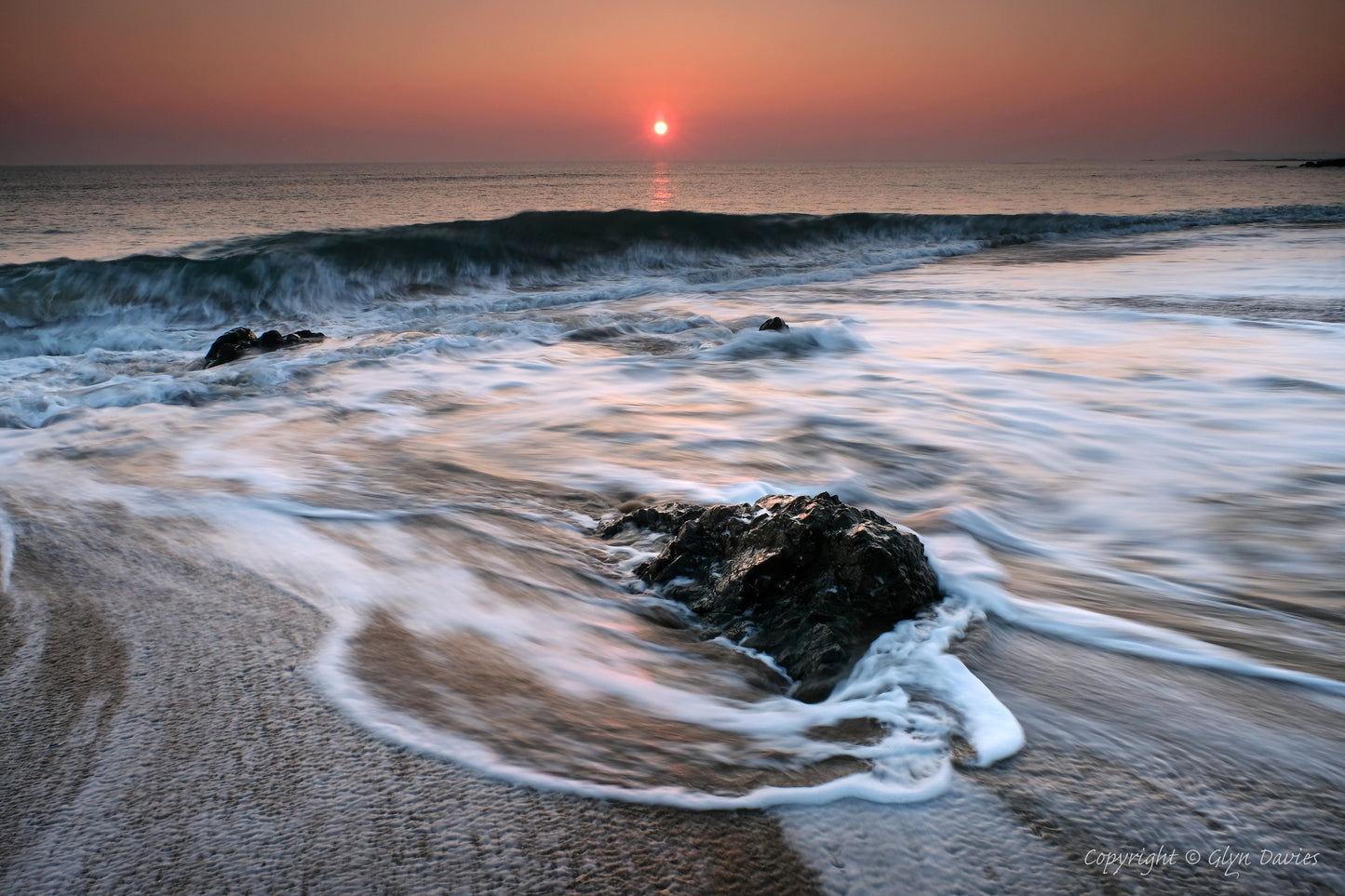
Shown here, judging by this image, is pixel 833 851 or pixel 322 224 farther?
pixel 322 224

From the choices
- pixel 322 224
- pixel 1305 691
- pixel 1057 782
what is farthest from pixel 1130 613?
pixel 322 224

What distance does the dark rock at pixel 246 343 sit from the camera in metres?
8.10

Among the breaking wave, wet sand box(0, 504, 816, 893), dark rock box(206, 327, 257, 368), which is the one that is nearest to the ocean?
wet sand box(0, 504, 816, 893)

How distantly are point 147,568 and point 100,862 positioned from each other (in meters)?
1.70

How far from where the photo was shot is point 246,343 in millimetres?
8609

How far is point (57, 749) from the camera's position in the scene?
1771 millimetres

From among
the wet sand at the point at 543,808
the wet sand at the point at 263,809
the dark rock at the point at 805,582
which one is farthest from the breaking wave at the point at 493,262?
the dark rock at the point at 805,582

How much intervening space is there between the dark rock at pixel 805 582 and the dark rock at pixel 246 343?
23.5 feet

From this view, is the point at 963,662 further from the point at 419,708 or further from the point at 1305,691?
the point at 419,708

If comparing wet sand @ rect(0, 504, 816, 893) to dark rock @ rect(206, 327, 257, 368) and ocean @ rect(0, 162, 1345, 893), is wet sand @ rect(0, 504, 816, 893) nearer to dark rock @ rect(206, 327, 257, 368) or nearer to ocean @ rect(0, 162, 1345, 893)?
ocean @ rect(0, 162, 1345, 893)

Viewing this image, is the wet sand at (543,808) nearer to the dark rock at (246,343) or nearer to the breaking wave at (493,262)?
the dark rock at (246,343)

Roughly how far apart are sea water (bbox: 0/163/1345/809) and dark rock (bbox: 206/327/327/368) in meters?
0.31

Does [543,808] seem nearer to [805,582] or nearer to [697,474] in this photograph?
[805,582]

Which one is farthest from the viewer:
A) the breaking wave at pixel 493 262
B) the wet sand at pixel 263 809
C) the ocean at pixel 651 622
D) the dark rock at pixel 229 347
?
the breaking wave at pixel 493 262
